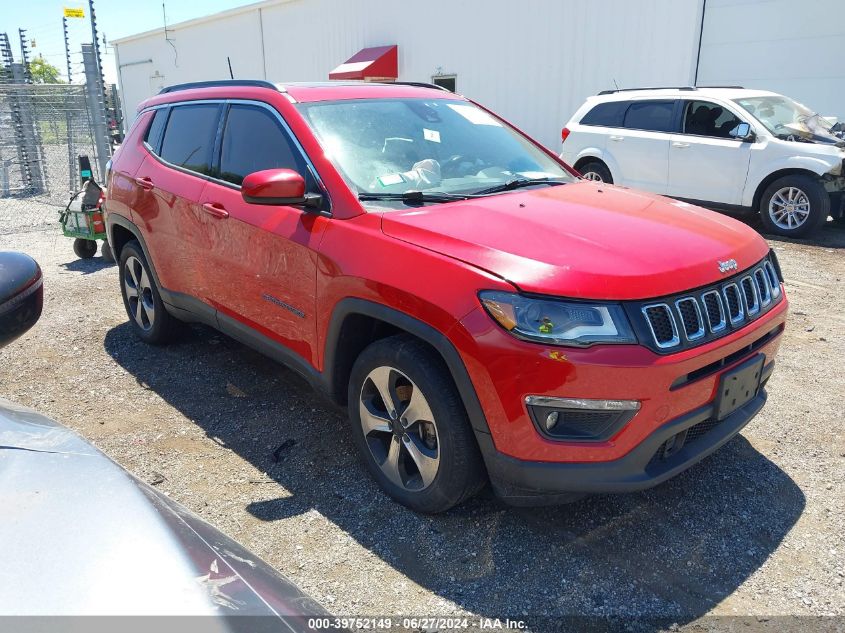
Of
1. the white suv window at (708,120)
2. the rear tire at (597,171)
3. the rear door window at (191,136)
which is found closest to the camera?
the rear door window at (191,136)

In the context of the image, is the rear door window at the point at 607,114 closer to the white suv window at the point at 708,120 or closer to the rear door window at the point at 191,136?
the white suv window at the point at 708,120

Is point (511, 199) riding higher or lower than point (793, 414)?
higher

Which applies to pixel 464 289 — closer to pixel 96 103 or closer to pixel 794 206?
pixel 794 206

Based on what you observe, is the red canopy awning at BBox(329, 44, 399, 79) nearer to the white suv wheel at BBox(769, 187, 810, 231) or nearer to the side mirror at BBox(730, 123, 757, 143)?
the side mirror at BBox(730, 123, 757, 143)

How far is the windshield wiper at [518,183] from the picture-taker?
3371mm

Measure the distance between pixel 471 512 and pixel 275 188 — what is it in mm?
1699

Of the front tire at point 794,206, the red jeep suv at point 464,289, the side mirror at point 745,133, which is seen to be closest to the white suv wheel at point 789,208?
the front tire at point 794,206

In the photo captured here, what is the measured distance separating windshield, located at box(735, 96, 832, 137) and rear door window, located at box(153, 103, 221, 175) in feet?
23.9

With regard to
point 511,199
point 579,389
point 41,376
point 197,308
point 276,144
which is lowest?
point 41,376

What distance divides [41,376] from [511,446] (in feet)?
12.1

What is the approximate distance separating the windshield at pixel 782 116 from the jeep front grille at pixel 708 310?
672cm

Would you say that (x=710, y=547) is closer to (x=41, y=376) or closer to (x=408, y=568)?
(x=408, y=568)

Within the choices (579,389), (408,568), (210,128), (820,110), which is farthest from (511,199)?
(820,110)

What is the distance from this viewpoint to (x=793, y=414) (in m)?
3.88
